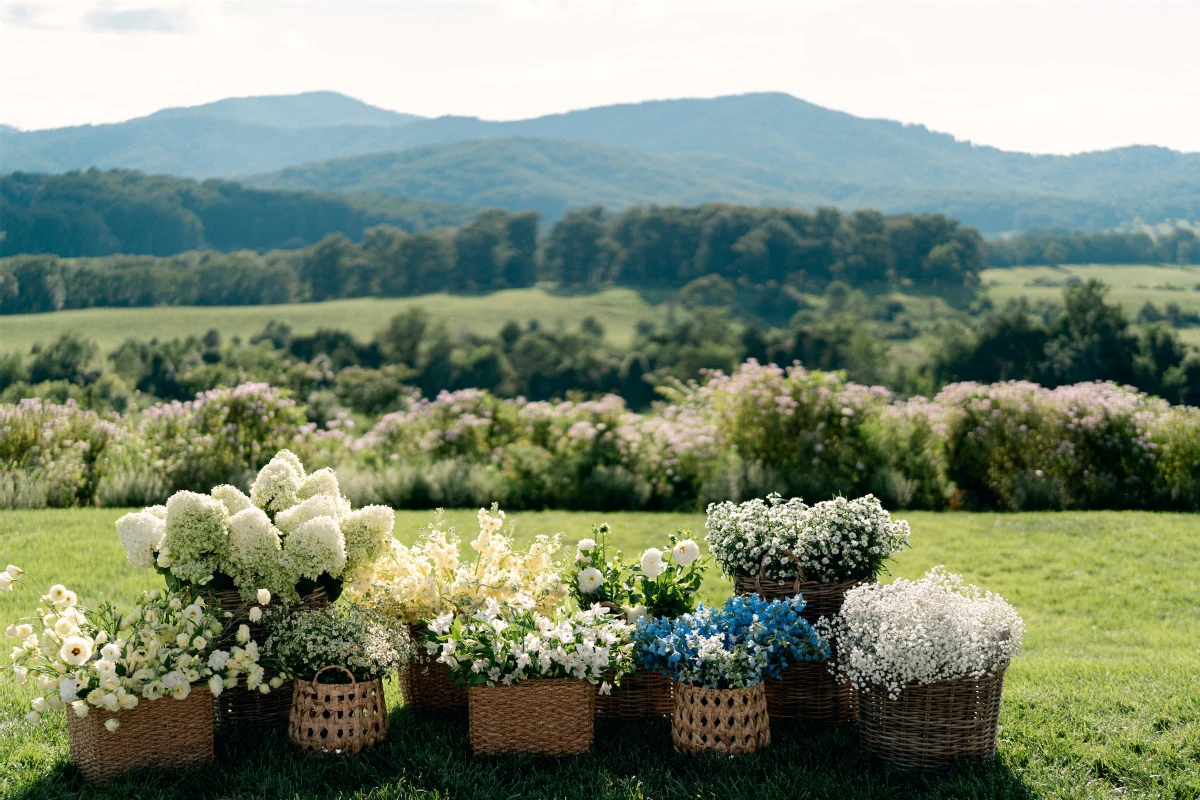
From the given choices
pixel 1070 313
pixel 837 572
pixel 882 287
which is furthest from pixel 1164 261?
pixel 837 572

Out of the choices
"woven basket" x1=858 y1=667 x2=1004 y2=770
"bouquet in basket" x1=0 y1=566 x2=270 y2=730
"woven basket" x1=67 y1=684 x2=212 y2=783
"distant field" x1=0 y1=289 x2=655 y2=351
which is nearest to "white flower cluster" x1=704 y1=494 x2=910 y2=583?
"woven basket" x1=858 y1=667 x2=1004 y2=770

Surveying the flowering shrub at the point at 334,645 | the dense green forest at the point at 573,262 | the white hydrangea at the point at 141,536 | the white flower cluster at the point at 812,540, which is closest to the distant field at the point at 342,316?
the dense green forest at the point at 573,262

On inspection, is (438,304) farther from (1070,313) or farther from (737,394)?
(737,394)

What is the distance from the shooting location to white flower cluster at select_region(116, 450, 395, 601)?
4.07 metres

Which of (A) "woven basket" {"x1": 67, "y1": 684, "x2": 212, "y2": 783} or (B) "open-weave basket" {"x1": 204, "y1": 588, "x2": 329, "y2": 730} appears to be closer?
(A) "woven basket" {"x1": 67, "y1": 684, "x2": 212, "y2": 783}

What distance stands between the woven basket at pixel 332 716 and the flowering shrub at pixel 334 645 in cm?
5

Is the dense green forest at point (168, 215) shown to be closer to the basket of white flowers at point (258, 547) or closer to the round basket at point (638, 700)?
the basket of white flowers at point (258, 547)

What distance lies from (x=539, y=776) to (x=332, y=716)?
90 cm

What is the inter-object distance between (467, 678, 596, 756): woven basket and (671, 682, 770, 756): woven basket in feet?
1.38

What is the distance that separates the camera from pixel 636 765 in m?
4.02

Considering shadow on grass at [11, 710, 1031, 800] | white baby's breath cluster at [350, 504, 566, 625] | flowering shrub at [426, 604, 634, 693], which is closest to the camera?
shadow on grass at [11, 710, 1031, 800]

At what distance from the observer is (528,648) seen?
3998 mm

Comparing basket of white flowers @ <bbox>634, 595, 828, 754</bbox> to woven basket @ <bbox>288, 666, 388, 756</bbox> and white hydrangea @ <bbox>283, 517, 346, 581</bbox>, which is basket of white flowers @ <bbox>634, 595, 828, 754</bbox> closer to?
woven basket @ <bbox>288, 666, 388, 756</bbox>

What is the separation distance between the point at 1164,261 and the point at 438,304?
257 ft
